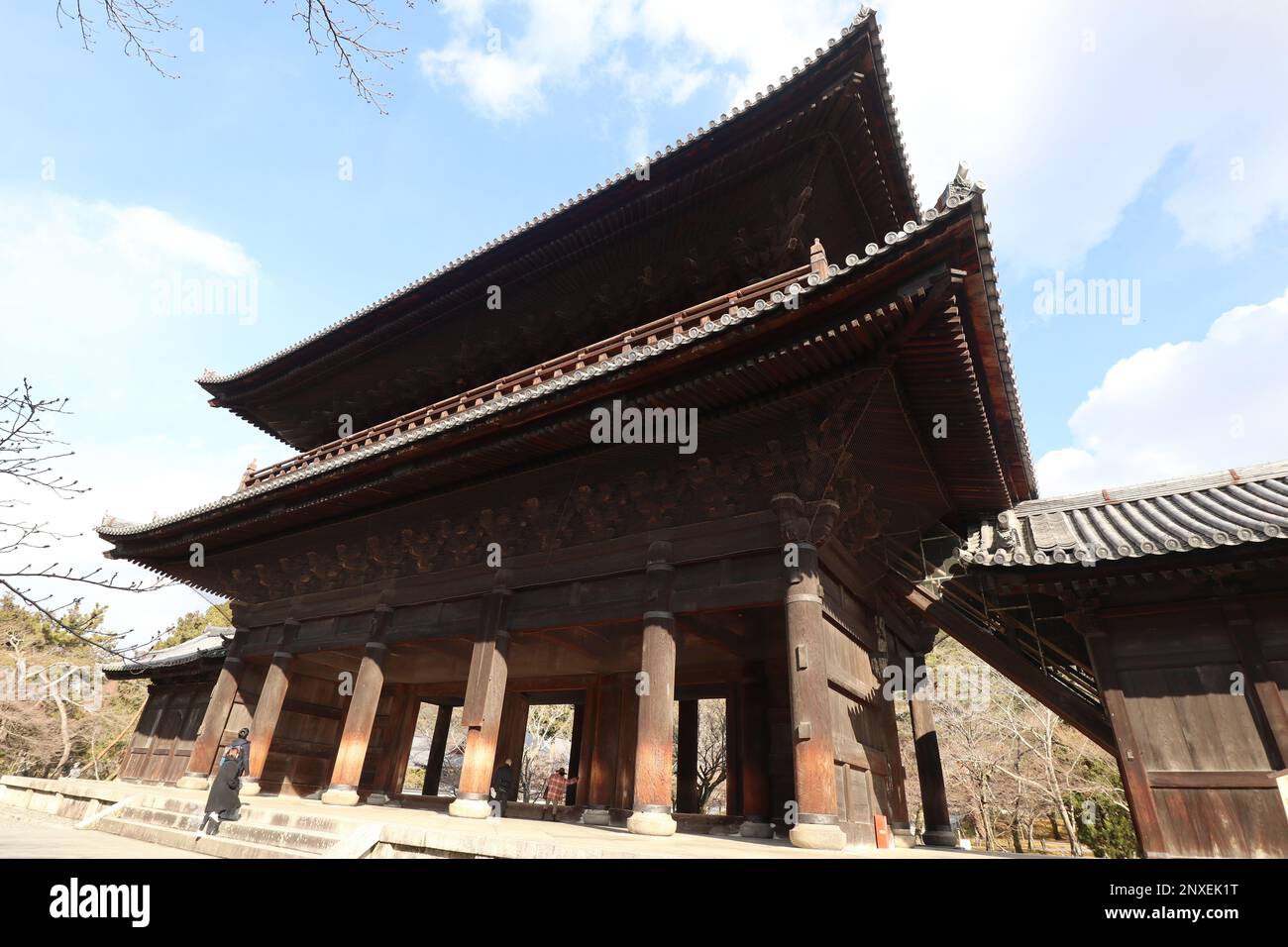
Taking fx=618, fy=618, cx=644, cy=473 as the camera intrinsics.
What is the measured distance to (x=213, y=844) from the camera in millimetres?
7219

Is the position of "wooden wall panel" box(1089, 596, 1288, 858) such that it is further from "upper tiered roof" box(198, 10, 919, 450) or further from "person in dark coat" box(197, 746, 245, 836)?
"person in dark coat" box(197, 746, 245, 836)

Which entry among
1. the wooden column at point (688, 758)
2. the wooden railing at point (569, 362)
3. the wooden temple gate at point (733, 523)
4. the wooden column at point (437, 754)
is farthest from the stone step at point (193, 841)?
the wooden column at point (688, 758)

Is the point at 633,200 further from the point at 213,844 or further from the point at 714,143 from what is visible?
the point at 213,844

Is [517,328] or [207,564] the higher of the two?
[517,328]

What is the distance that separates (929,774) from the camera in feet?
33.3

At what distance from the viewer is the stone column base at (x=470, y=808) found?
862cm

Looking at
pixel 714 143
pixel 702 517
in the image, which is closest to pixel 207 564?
pixel 702 517

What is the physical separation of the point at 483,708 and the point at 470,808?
1329mm

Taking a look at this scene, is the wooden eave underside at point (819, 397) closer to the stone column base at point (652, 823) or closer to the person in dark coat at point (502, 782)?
the stone column base at point (652, 823)

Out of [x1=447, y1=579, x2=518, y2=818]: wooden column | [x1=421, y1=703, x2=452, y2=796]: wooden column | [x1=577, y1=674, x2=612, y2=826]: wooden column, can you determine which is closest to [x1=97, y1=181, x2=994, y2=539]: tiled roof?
[x1=447, y1=579, x2=518, y2=818]: wooden column

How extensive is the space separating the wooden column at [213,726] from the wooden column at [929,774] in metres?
13.6

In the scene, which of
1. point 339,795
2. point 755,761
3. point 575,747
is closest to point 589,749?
point 575,747

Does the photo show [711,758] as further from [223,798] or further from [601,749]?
[223,798]

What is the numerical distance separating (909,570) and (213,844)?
10.2 m
